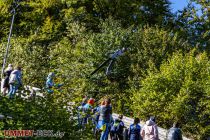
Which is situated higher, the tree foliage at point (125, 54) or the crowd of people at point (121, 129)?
the tree foliage at point (125, 54)

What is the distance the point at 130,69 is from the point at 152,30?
340cm

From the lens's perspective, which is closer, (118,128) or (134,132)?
(134,132)

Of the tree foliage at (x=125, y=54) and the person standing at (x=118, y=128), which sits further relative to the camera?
the tree foliage at (x=125, y=54)

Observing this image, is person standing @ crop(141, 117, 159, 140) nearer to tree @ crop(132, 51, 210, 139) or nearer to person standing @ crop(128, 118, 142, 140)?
person standing @ crop(128, 118, 142, 140)

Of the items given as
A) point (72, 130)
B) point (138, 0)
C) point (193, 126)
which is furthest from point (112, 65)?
point (72, 130)

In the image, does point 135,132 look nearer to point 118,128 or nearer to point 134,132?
point 134,132

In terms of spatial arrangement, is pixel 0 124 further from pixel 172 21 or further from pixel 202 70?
pixel 172 21

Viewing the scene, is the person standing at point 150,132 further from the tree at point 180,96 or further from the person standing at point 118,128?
the tree at point 180,96

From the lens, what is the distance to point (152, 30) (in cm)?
3059

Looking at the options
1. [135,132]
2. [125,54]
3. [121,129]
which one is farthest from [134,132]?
[125,54]

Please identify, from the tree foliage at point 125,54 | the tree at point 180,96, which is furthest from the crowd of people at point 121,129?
the tree at point 180,96

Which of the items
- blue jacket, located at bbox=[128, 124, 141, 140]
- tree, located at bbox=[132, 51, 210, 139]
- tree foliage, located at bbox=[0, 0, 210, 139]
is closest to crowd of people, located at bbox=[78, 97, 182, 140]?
blue jacket, located at bbox=[128, 124, 141, 140]

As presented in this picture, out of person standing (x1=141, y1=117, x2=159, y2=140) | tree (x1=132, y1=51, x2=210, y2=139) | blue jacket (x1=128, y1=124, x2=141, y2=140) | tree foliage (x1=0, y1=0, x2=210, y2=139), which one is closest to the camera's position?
blue jacket (x1=128, y1=124, x2=141, y2=140)

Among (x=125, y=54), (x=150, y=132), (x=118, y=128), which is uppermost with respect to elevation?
(x=125, y=54)
